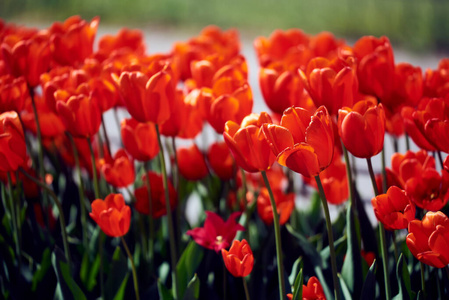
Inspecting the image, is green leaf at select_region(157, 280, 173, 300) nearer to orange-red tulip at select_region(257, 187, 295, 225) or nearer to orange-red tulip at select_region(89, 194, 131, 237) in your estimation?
orange-red tulip at select_region(89, 194, 131, 237)

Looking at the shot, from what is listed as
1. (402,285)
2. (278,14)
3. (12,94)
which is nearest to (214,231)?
(402,285)

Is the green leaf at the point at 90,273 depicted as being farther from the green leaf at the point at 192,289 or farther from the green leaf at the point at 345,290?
the green leaf at the point at 345,290

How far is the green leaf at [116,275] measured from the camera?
1101 millimetres

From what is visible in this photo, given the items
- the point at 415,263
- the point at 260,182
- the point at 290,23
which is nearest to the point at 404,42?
the point at 290,23

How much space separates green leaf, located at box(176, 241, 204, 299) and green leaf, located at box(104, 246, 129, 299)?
0.11 meters

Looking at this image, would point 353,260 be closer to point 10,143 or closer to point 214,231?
point 214,231

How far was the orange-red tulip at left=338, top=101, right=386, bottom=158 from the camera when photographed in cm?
76

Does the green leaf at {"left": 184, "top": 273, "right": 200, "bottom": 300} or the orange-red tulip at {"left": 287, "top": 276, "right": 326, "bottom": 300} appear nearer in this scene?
the orange-red tulip at {"left": 287, "top": 276, "right": 326, "bottom": 300}

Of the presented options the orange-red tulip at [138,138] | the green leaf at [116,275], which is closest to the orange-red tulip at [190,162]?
the orange-red tulip at [138,138]

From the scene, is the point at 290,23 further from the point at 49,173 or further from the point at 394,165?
the point at 394,165

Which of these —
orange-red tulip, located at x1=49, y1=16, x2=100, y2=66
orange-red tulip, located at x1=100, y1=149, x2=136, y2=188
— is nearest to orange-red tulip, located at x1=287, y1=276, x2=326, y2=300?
orange-red tulip, located at x1=100, y1=149, x2=136, y2=188

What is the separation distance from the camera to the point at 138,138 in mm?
1128

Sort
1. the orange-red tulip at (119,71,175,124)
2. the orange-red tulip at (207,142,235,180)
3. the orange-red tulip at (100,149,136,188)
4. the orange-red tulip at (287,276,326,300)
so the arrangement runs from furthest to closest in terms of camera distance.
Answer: the orange-red tulip at (207,142,235,180) < the orange-red tulip at (100,149,136,188) < the orange-red tulip at (119,71,175,124) < the orange-red tulip at (287,276,326,300)

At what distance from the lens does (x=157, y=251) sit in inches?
49.8
